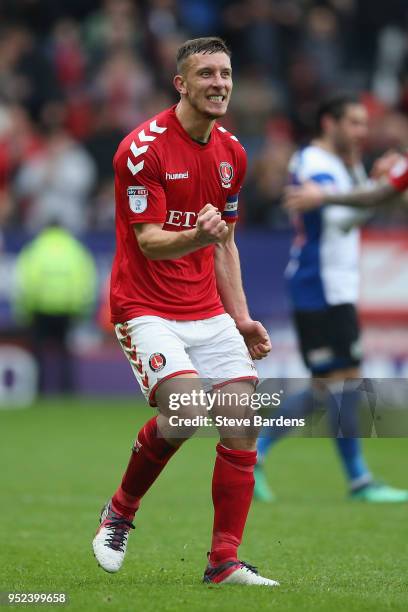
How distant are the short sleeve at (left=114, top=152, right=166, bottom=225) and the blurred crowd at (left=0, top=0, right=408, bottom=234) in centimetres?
996

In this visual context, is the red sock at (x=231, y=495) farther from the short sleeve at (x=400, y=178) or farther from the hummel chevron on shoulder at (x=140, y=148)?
the short sleeve at (x=400, y=178)

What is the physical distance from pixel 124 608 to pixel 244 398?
1.14 metres

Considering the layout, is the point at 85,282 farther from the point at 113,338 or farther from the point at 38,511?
the point at 38,511

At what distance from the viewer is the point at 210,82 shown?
231 inches

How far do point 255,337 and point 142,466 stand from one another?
788 millimetres

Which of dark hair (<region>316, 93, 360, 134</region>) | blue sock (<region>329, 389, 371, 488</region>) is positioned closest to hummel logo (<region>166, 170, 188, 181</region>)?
blue sock (<region>329, 389, 371, 488</region>)

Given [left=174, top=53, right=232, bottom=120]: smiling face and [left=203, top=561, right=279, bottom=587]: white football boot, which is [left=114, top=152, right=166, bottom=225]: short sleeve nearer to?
[left=174, top=53, right=232, bottom=120]: smiling face

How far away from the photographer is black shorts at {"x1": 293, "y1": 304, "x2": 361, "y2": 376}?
9.34 m

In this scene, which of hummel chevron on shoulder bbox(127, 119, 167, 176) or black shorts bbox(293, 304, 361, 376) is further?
black shorts bbox(293, 304, 361, 376)

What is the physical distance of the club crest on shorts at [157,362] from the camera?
19.0 ft

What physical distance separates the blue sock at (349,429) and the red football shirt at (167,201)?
0.84 m

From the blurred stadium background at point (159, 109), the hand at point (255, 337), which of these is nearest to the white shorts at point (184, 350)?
the hand at point (255, 337)

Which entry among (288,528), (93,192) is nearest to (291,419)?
(288,528)

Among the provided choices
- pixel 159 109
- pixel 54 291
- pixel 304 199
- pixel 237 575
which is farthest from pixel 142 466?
pixel 159 109
